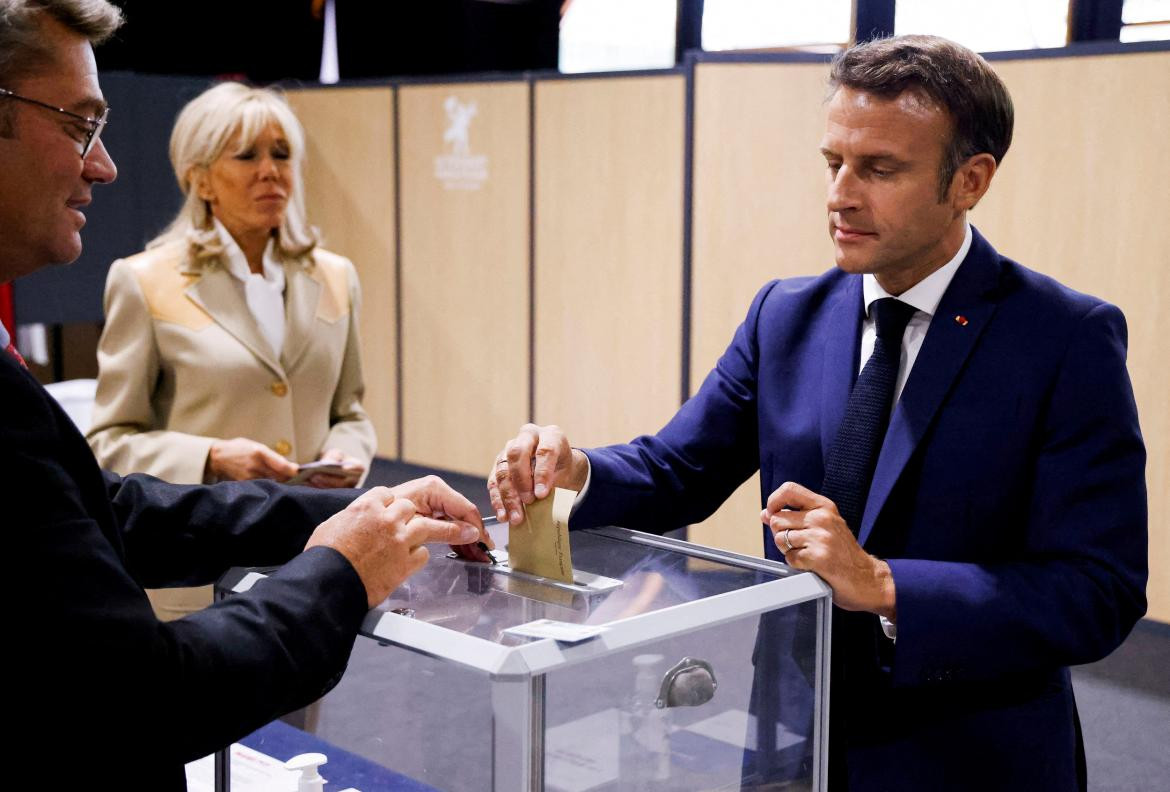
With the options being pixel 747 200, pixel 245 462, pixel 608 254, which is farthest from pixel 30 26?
pixel 608 254

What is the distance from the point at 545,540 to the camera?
1382mm

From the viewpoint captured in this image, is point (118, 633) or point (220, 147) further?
point (220, 147)

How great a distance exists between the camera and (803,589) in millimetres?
1310

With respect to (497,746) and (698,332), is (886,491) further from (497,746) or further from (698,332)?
(698,332)

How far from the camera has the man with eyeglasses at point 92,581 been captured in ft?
3.33

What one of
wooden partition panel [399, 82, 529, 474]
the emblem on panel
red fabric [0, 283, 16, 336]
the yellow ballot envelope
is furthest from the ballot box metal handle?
the emblem on panel

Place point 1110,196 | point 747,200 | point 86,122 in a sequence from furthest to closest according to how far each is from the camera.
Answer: point 747,200, point 1110,196, point 86,122

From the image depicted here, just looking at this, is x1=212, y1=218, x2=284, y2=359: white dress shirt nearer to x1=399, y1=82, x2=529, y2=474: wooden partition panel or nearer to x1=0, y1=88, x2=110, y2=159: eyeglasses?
x1=0, y1=88, x2=110, y2=159: eyeglasses

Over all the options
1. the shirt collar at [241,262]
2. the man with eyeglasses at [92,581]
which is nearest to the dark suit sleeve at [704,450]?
the man with eyeglasses at [92,581]

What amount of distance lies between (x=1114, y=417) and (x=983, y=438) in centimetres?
15

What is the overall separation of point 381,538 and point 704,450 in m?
0.76

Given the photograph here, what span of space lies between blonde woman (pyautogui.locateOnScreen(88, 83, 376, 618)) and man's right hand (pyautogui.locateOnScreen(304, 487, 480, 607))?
1.26 metres

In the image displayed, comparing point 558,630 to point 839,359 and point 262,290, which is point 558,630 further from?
point 262,290

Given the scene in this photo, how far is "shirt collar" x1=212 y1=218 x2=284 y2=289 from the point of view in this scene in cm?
279
